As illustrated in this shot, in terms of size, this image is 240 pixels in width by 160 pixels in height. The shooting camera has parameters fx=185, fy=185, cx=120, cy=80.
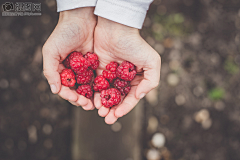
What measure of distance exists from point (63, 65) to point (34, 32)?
120 cm

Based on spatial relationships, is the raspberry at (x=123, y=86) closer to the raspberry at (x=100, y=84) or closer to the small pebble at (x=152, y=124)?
the raspberry at (x=100, y=84)

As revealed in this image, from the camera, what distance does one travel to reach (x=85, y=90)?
1.91 m

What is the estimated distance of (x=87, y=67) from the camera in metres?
1.96

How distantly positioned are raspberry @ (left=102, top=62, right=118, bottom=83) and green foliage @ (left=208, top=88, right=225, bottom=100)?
6.09 ft

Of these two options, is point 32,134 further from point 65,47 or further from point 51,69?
point 65,47

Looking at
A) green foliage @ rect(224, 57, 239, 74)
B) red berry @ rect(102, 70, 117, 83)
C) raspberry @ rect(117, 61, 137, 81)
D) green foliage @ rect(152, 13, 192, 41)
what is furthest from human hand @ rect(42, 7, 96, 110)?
green foliage @ rect(224, 57, 239, 74)

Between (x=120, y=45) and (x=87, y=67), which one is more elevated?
(x=120, y=45)

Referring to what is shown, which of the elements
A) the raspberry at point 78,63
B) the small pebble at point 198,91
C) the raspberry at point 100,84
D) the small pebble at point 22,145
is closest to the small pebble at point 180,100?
the small pebble at point 198,91

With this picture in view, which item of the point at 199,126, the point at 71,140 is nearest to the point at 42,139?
the point at 71,140

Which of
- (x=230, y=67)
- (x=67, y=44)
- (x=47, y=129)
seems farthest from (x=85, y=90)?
(x=230, y=67)

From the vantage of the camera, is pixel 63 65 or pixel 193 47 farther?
pixel 193 47

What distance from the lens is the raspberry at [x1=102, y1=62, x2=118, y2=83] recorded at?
1.99m

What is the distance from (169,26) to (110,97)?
1857 millimetres

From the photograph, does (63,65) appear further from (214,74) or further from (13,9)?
(214,74)
